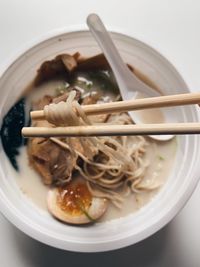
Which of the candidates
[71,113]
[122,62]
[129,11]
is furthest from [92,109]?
[129,11]

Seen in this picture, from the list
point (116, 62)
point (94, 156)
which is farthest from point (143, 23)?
point (94, 156)

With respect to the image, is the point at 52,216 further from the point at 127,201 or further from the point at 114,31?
the point at 114,31

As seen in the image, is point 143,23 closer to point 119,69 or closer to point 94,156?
point 119,69

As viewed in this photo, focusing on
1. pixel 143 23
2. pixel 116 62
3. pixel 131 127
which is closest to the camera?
pixel 131 127

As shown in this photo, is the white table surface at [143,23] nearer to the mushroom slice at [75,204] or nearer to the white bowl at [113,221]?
the white bowl at [113,221]

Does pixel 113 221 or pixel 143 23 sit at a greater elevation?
pixel 143 23

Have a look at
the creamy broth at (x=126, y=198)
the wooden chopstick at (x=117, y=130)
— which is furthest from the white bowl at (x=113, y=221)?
the wooden chopstick at (x=117, y=130)

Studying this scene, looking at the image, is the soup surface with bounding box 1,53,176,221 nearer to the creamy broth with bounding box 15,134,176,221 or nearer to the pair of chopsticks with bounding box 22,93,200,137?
the creamy broth with bounding box 15,134,176,221
